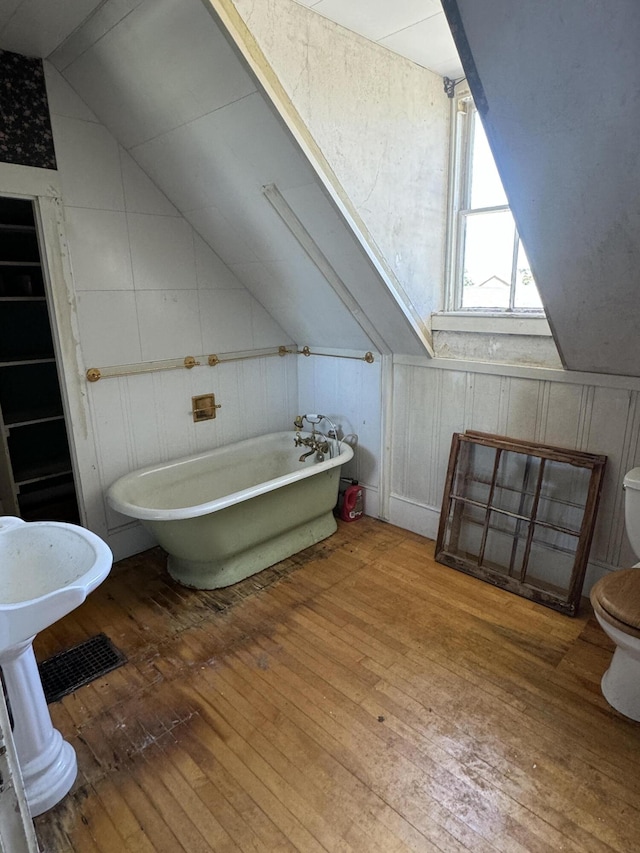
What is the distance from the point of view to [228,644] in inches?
84.4

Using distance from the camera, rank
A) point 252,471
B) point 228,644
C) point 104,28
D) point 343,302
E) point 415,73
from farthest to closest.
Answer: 1. point 252,471
2. point 343,302
3. point 415,73
4. point 228,644
5. point 104,28

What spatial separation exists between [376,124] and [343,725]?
2384mm

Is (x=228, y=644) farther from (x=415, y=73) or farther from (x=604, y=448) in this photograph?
(x=415, y=73)

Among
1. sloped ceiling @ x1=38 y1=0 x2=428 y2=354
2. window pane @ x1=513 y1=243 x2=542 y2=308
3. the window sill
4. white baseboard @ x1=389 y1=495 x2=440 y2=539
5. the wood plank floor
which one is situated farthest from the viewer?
white baseboard @ x1=389 y1=495 x2=440 y2=539

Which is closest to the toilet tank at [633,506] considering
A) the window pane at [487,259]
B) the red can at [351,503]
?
the window pane at [487,259]

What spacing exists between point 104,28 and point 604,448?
259cm

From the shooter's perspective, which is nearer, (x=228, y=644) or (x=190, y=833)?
(x=190, y=833)

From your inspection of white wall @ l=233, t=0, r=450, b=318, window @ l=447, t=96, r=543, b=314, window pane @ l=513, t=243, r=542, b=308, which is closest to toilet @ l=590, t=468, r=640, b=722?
window pane @ l=513, t=243, r=542, b=308

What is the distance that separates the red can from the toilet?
1.59m

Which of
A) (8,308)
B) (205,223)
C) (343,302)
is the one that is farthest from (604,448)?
(8,308)

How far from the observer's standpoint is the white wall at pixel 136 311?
241 centimetres

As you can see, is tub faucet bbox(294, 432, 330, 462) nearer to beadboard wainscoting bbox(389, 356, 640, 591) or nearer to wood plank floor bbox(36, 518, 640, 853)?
beadboard wainscoting bbox(389, 356, 640, 591)

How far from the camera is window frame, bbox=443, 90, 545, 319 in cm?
254

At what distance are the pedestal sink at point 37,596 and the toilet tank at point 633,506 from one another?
73.0 inches
